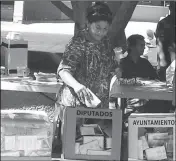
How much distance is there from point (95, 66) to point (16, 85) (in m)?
1.40

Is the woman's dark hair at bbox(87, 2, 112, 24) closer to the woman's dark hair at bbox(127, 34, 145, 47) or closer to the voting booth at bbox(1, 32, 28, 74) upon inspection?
the voting booth at bbox(1, 32, 28, 74)

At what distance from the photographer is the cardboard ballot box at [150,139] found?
118 inches

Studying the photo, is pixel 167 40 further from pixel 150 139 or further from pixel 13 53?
pixel 150 139

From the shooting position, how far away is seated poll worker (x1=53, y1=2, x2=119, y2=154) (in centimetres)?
350

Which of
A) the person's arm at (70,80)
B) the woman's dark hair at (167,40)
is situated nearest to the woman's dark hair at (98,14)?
the person's arm at (70,80)

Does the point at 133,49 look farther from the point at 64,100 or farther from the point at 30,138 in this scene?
the point at 30,138

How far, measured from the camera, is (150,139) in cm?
299

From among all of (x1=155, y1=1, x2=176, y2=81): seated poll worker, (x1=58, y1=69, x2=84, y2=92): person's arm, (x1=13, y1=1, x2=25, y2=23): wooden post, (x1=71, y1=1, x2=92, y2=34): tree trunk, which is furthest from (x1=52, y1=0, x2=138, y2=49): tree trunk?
(x1=13, y1=1, x2=25, y2=23): wooden post

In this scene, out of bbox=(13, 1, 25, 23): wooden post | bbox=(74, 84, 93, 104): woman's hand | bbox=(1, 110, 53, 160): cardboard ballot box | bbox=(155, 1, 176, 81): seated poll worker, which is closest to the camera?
bbox=(1, 110, 53, 160): cardboard ballot box

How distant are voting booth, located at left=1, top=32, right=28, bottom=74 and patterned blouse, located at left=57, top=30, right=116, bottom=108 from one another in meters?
1.49

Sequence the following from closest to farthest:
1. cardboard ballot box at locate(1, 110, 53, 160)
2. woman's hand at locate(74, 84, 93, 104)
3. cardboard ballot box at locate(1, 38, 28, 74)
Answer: cardboard ballot box at locate(1, 110, 53, 160) → woman's hand at locate(74, 84, 93, 104) → cardboard ballot box at locate(1, 38, 28, 74)

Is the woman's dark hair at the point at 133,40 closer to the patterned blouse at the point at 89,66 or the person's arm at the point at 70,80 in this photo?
the patterned blouse at the point at 89,66

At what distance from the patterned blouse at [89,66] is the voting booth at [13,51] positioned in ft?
4.89

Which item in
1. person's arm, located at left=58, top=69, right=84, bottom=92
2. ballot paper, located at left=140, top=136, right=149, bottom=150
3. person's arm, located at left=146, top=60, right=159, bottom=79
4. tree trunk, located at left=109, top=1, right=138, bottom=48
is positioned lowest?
ballot paper, located at left=140, top=136, right=149, bottom=150
